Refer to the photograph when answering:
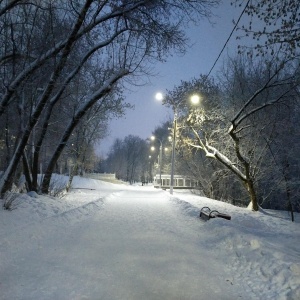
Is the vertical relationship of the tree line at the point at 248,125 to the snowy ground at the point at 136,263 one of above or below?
above

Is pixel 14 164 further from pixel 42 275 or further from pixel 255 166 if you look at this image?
pixel 255 166

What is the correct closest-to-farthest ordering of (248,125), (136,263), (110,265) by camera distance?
1. (110,265)
2. (136,263)
3. (248,125)

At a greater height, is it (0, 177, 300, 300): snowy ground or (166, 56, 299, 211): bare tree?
(166, 56, 299, 211): bare tree

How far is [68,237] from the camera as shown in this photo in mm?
7734

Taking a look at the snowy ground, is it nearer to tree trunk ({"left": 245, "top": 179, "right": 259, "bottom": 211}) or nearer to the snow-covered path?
the snow-covered path

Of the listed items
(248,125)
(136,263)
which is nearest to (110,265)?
(136,263)

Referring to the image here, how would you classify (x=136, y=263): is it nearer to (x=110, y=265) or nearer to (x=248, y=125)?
(x=110, y=265)

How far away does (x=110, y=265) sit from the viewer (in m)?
5.56

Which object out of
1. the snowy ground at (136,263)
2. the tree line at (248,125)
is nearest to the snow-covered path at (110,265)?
the snowy ground at (136,263)

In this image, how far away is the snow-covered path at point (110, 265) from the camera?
440 cm

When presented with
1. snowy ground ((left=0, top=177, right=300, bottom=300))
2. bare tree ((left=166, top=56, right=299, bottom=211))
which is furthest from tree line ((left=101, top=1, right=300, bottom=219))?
snowy ground ((left=0, top=177, right=300, bottom=300))

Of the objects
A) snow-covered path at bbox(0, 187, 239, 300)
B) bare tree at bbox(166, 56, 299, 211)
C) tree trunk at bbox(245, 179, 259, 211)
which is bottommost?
snow-covered path at bbox(0, 187, 239, 300)

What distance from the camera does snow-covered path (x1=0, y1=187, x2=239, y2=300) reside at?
4.40m

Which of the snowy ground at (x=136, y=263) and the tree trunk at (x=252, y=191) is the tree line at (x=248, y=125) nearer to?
the tree trunk at (x=252, y=191)
